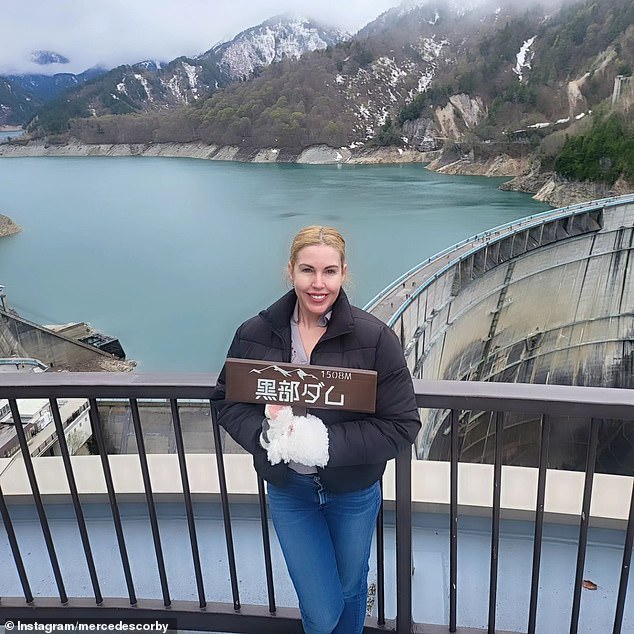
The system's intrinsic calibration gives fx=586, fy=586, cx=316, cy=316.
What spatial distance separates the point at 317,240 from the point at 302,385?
0.27 m

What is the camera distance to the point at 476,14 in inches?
3868

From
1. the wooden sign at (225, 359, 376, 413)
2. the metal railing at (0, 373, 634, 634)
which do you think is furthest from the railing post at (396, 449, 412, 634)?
the wooden sign at (225, 359, 376, 413)

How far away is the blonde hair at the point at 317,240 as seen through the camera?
3.52ft

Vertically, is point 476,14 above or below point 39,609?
above

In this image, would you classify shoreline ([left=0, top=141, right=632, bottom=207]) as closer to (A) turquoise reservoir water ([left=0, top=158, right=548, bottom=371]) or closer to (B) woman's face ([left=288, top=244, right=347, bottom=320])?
(A) turquoise reservoir water ([left=0, top=158, right=548, bottom=371])

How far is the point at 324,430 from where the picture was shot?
992 millimetres

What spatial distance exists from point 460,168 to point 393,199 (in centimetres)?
1515

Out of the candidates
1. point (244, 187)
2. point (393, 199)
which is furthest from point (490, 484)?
point (244, 187)

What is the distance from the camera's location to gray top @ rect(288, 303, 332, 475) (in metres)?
1.05

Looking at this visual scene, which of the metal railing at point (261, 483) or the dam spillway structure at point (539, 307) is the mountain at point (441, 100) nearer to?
the dam spillway structure at point (539, 307)

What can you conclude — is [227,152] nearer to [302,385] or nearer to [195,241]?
[195,241]

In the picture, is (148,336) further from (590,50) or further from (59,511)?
(590,50)

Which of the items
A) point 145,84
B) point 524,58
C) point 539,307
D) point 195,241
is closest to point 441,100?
point 524,58

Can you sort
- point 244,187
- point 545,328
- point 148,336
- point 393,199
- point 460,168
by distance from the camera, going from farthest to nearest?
point 460,168 < point 244,187 < point 393,199 < point 148,336 < point 545,328
